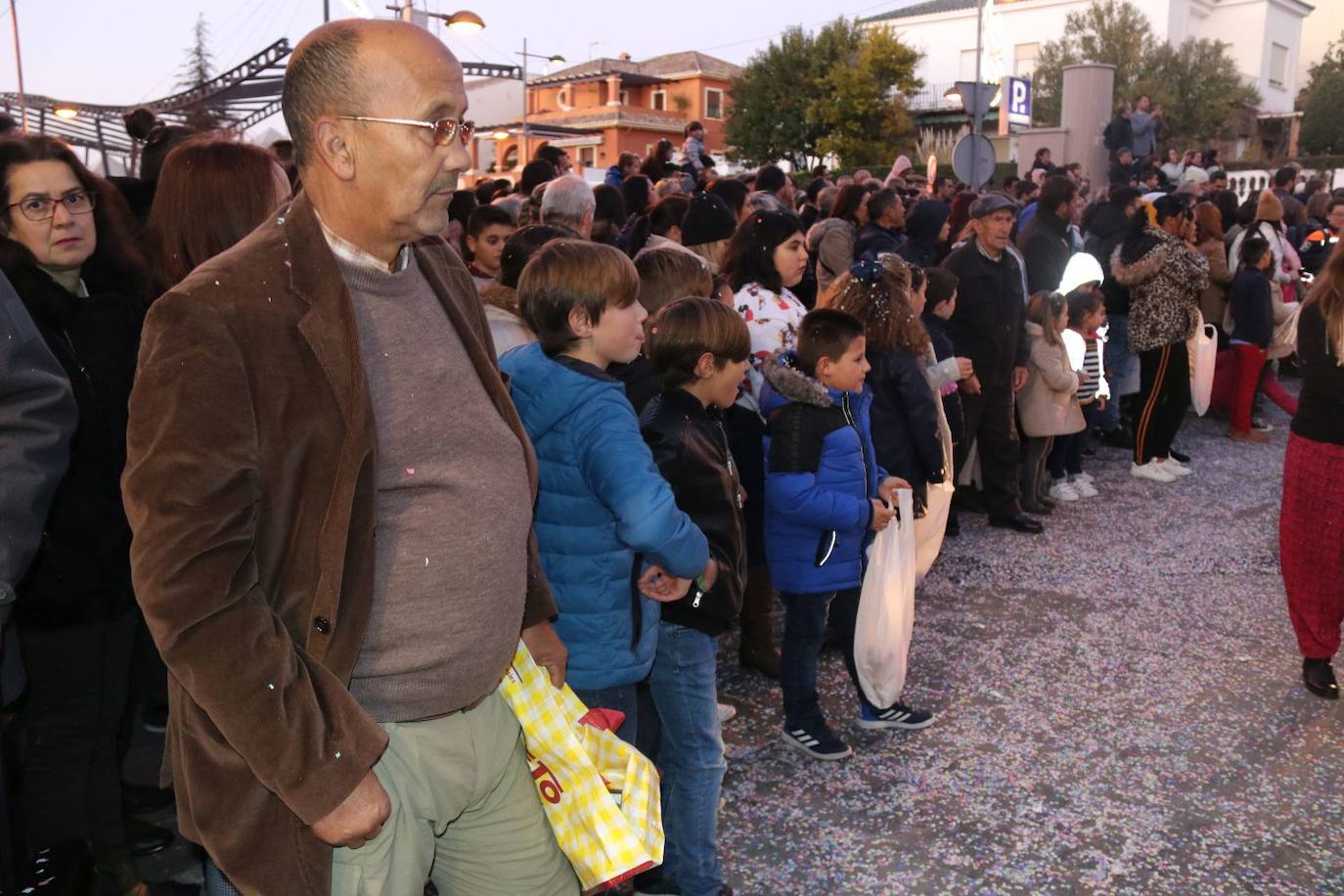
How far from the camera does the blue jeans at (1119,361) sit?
8664 millimetres

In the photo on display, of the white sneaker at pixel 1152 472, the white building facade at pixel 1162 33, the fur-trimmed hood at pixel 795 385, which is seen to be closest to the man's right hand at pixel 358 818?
the fur-trimmed hood at pixel 795 385

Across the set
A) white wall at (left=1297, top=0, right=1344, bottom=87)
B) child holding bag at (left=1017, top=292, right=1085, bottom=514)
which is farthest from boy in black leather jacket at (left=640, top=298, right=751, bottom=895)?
white wall at (left=1297, top=0, right=1344, bottom=87)

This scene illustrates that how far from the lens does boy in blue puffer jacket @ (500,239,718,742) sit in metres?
2.68

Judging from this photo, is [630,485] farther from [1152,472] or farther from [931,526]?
[1152,472]

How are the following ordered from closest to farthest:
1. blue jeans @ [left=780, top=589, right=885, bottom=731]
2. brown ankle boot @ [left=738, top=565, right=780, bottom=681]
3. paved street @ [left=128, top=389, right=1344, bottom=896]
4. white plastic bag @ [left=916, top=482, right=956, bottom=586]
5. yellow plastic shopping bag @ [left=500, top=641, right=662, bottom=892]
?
yellow plastic shopping bag @ [left=500, top=641, right=662, bottom=892], paved street @ [left=128, top=389, right=1344, bottom=896], blue jeans @ [left=780, top=589, right=885, bottom=731], white plastic bag @ [left=916, top=482, right=956, bottom=586], brown ankle boot @ [left=738, top=565, right=780, bottom=681]

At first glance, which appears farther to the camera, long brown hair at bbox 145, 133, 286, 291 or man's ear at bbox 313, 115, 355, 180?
long brown hair at bbox 145, 133, 286, 291

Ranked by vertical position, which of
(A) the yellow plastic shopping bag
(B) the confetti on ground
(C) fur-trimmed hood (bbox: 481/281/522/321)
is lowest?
(B) the confetti on ground

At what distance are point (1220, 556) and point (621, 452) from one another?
5.24 meters

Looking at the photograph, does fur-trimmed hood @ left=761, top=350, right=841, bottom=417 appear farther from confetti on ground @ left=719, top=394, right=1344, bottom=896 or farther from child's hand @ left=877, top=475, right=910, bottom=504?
confetti on ground @ left=719, top=394, right=1344, bottom=896

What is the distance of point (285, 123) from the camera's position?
1773 millimetres

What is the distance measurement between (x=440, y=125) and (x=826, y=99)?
43.8 metres

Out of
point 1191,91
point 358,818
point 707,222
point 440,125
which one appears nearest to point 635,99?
point 1191,91

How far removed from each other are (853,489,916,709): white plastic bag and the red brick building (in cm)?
5241

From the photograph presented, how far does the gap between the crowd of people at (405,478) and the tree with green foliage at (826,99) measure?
38345 millimetres
